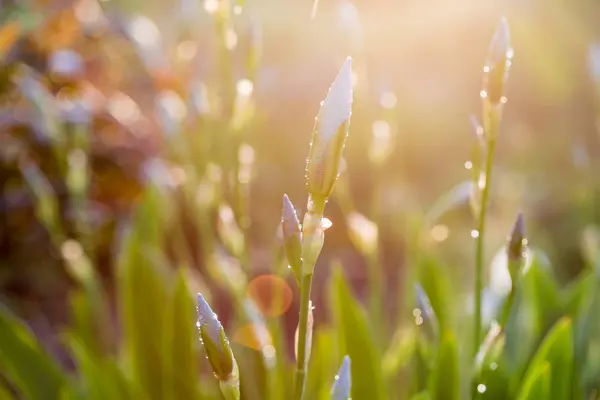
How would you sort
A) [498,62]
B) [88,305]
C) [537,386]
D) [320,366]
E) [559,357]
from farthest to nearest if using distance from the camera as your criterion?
[88,305] → [320,366] → [559,357] → [537,386] → [498,62]

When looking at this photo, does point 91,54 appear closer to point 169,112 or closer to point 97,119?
point 97,119

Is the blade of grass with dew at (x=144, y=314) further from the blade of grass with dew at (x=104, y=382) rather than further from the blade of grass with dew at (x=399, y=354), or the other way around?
the blade of grass with dew at (x=399, y=354)

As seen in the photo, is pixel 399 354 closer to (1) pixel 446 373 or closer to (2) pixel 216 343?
(1) pixel 446 373

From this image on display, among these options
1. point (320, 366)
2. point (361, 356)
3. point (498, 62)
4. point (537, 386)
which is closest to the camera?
point (498, 62)

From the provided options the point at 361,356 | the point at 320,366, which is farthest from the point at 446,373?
the point at 320,366

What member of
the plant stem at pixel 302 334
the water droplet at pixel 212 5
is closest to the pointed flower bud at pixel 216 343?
the plant stem at pixel 302 334

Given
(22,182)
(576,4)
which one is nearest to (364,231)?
(22,182)

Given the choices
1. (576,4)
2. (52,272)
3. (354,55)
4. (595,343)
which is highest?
(576,4)
